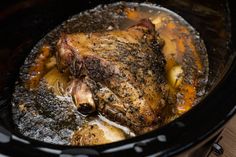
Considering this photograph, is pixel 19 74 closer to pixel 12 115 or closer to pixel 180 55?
pixel 12 115

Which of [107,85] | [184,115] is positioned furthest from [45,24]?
[184,115]

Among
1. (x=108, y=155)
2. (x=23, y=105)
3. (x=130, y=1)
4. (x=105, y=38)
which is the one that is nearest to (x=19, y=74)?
(x=23, y=105)

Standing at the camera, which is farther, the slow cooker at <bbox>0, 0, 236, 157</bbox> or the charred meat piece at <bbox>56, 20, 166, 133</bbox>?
the charred meat piece at <bbox>56, 20, 166, 133</bbox>

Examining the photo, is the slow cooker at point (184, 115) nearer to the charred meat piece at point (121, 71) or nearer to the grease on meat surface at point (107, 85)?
the grease on meat surface at point (107, 85)

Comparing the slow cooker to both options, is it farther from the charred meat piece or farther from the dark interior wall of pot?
the charred meat piece

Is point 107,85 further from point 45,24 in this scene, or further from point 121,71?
point 45,24

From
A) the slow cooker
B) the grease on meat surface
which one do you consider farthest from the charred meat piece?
the slow cooker

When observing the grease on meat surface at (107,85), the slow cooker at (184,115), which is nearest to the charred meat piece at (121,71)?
the grease on meat surface at (107,85)

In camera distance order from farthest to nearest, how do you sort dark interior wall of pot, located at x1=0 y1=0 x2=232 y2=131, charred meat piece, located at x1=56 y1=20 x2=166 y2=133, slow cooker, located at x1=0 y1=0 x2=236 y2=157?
1. dark interior wall of pot, located at x1=0 y1=0 x2=232 y2=131
2. charred meat piece, located at x1=56 y1=20 x2=166 y2=133
3. slow cooker, located at x1=0 y1=0 x2=236 y2=157

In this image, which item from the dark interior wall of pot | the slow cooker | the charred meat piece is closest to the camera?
the slow cooker
